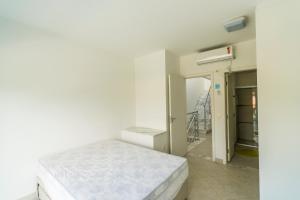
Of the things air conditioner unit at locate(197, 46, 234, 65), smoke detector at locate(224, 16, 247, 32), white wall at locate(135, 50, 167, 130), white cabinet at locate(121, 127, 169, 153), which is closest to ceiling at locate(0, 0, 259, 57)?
smoke detector at locate(224, 16, 247, 32)

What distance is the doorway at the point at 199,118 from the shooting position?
4.07 metres

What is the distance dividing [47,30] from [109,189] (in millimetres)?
2404

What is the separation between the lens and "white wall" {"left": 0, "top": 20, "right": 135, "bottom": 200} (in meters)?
1.86

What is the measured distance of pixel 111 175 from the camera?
1.61 m

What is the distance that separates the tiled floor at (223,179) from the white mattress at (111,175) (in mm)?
716

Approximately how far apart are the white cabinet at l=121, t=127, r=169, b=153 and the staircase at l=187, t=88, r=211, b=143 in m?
1.92

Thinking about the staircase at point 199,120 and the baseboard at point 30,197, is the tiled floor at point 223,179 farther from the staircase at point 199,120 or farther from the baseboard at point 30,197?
the baseboard at point 30,197

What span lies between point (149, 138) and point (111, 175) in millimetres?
1336

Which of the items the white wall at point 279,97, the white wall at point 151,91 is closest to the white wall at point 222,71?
the white wall at point 151,91

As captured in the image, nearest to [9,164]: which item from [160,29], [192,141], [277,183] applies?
[160,29]

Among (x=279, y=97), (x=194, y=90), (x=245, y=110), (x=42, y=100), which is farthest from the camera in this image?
(x=194, y=90)

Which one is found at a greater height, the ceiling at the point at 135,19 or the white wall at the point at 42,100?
the ceiling at the point at 135,19

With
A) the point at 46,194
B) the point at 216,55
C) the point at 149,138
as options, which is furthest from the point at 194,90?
the point at 46,194

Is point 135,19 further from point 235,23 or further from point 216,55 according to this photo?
point 216,55
